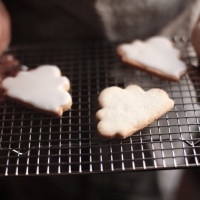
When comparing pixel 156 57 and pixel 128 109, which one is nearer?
pixel 128 109

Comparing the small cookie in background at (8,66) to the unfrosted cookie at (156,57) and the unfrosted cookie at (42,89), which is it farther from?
the unfrosted cookie at (156,57)

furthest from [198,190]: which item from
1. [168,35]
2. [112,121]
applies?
[112,121]

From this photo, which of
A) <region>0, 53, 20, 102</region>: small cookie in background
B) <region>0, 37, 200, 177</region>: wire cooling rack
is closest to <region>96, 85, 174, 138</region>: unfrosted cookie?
<region>0, 37, 200, 177</region>: wire cooling rack

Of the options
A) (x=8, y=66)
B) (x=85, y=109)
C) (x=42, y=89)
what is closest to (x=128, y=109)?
(x=85, y=109)

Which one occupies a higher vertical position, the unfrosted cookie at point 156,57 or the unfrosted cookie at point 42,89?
the unfrosted cookie at point 156,57

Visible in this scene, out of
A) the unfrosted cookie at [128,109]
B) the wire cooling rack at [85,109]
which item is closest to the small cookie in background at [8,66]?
the wire cooling rack at [85,109]

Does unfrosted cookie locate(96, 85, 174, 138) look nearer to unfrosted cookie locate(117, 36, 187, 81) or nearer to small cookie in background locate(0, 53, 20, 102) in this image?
unfrosted cookie locate(117, 36, 187, 81)

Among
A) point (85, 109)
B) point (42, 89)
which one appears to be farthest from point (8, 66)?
point (85, 109)

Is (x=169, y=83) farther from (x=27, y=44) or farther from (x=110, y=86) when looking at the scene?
(x=27, y=44)

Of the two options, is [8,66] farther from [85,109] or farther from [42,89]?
[85,109]
